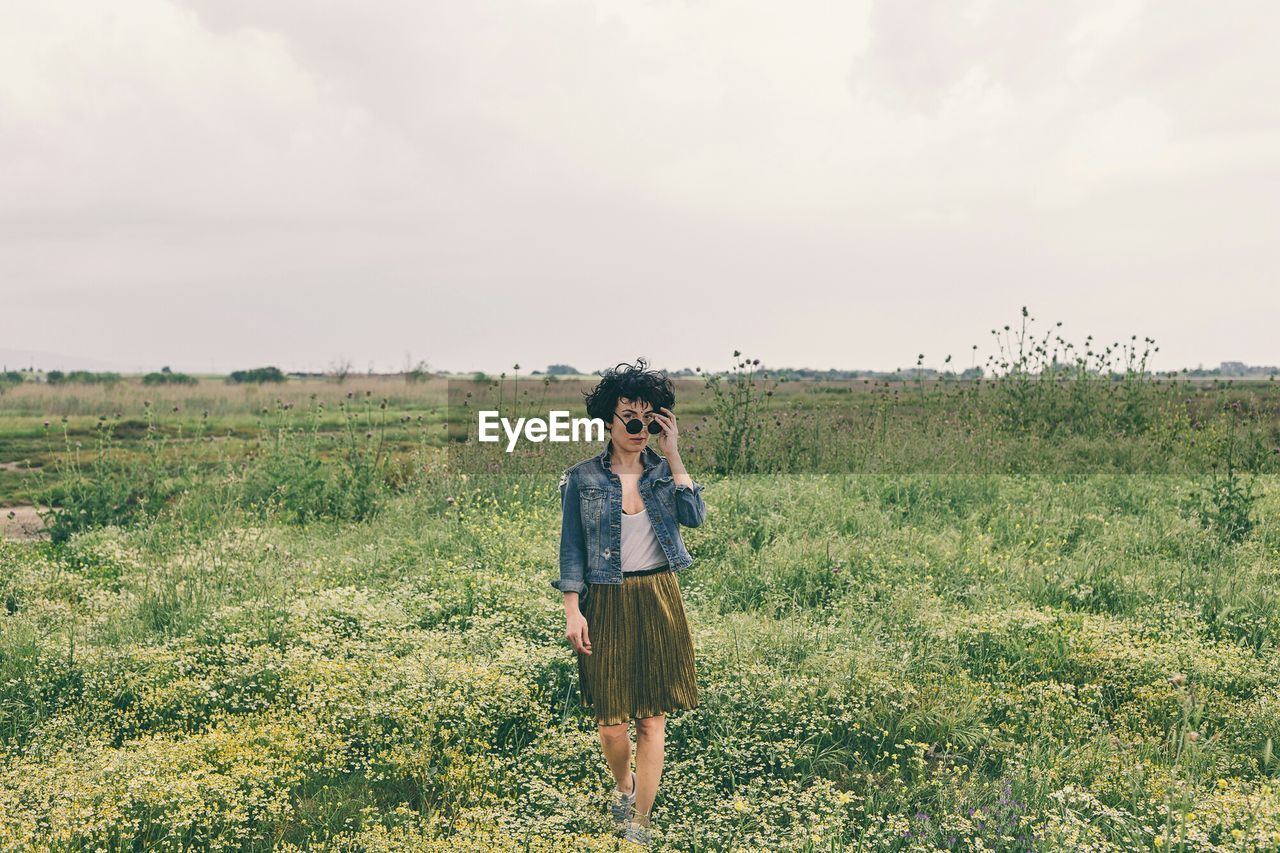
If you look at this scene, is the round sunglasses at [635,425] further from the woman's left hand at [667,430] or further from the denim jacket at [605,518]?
the denim jacket at [605,518]

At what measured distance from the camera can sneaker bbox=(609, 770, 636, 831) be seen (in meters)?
4.17

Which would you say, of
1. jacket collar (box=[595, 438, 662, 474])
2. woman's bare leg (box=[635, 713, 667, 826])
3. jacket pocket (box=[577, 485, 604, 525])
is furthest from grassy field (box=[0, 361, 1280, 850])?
jacket collar (box=[595, 438, 662, 474])

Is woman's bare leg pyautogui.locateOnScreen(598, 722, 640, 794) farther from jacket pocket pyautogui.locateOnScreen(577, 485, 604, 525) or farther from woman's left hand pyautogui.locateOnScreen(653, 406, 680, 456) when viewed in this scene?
woman's left hand pyautogui.locateOnScreen(653, 406, 680, 456)

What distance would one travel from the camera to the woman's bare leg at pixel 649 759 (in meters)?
3.98

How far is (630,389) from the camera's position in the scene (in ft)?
12.8

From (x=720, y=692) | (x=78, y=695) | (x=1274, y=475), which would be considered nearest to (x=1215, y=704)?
(x=720, y=692)

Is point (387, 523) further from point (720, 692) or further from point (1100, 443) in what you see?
point (1100, 443)

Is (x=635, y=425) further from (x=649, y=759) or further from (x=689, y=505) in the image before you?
(x=649, y=759)

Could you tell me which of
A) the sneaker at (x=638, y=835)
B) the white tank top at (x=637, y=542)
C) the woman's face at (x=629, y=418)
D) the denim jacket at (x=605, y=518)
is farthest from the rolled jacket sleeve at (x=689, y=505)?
the sneaker at (x=638, y=835)

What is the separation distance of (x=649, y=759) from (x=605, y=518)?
1.06 m

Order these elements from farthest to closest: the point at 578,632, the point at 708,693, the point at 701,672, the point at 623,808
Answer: the point at 701,672 < the point at 708,693 < the point at 623,808 < the point at 578,632

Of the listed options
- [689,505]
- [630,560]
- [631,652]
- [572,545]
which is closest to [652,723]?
A: [631,652]

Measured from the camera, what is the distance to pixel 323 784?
4641mm

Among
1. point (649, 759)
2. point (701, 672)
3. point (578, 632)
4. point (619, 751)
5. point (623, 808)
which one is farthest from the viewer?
point (701, 672)
